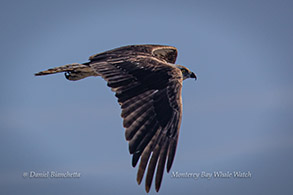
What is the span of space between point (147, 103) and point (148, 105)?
0.05 m

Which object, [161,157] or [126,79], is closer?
[161,157]

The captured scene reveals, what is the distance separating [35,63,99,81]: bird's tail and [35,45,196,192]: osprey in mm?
109

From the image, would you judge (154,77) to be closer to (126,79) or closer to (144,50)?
(126,79)

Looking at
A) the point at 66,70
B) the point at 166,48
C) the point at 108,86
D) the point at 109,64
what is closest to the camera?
the point at 108,86

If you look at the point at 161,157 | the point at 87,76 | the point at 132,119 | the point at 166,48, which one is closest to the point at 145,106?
the point at 132,119

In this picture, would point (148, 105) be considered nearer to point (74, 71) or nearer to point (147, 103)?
point (147, 103)

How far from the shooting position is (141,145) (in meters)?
8.59

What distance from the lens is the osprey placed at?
28.0 ft

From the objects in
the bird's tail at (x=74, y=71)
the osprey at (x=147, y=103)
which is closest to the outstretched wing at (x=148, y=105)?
the osprey at (x=147, y=103)

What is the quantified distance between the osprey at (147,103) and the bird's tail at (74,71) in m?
0.11

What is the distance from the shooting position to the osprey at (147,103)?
8.52 metres

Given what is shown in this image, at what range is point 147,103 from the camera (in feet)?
30.8

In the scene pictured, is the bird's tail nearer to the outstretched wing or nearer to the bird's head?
the outstretched wing

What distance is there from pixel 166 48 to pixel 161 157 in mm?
5696
